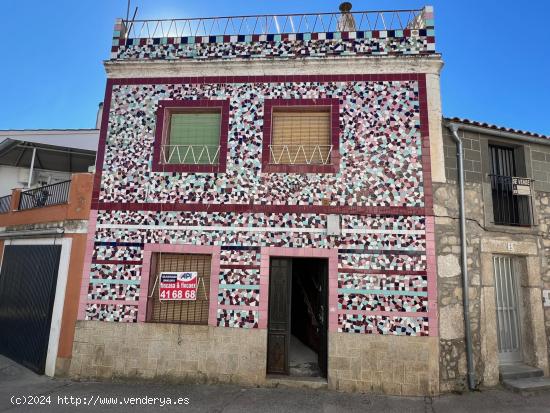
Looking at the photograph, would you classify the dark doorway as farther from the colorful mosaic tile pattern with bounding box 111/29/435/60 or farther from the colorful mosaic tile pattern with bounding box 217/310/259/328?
the colorful mosaic tile pattern with bounding box 111/29/435/60

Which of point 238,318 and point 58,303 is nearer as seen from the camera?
point 238,318

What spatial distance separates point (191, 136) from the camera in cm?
724

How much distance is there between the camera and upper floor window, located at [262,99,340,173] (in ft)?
22.1

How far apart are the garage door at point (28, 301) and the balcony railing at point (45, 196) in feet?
3.19

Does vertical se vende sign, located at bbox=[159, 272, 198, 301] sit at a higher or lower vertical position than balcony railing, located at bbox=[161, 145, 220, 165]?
lower

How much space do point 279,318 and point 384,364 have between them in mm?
1907

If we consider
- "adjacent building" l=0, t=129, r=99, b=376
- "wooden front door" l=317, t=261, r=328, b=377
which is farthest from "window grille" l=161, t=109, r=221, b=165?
"wooden front door" l=317, t=261, r=328, b=377

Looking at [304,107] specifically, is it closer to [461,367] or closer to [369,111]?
[369,111]

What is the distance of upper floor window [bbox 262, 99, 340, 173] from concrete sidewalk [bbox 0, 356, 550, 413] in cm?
384

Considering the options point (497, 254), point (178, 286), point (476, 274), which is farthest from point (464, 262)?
point (178, 286)

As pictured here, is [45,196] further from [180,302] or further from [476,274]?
[476,274]

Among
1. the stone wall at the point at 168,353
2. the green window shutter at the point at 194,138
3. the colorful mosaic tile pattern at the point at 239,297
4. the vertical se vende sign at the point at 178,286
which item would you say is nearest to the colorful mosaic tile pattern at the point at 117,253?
the vertical se vende sign at the point at 178,286

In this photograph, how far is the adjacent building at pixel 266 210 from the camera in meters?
6.18

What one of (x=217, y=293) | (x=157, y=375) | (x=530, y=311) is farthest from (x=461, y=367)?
(x=157, y=375)
